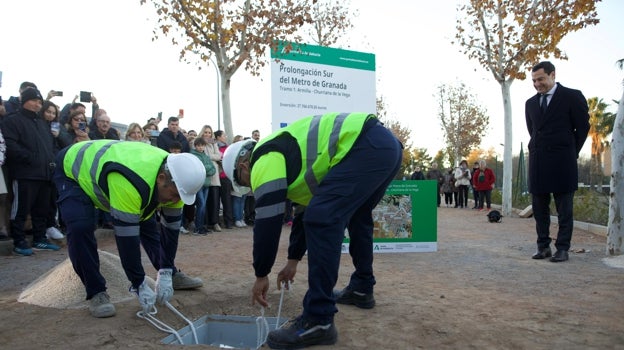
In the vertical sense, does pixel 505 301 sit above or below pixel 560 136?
below

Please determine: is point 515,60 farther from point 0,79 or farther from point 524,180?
point 0,79

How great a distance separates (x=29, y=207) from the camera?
19.3ft

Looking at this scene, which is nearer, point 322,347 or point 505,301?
point 322,347

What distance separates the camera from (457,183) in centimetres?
1725

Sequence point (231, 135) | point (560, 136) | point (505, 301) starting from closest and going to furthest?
point (505, 301), point (560, 136), point (231, 135)

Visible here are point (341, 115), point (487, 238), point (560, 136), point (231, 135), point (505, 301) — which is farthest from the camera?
point (231, 135)

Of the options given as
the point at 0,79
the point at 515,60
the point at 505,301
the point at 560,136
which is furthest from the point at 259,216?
the point at 515,60

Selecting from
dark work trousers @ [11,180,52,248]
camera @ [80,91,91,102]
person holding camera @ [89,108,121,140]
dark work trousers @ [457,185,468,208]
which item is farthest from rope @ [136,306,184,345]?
dark work trousers @ [457,185,468,208]

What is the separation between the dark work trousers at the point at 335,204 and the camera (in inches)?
107

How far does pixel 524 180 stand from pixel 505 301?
14444mm

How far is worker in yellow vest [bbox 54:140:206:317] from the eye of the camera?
3.05m

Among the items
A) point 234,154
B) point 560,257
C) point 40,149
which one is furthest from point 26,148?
point 560,257

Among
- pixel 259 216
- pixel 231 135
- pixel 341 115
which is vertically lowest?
pixel 259 216

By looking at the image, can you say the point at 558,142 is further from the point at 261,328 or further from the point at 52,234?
the point at 52,234
